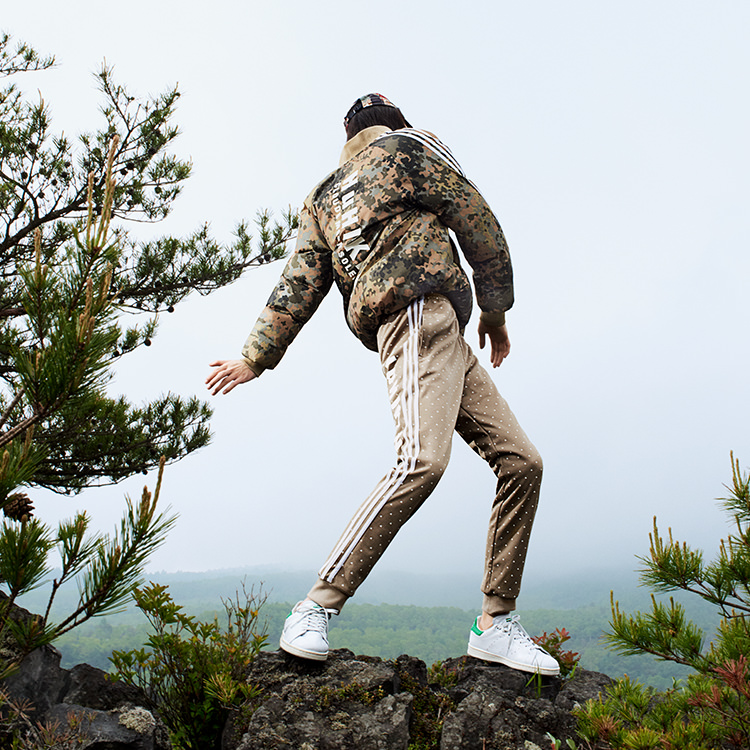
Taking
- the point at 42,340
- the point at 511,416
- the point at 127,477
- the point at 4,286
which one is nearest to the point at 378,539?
the point at 511,416

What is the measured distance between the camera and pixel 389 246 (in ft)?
6.34

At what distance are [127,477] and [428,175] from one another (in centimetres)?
317

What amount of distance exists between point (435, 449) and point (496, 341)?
0.78 m

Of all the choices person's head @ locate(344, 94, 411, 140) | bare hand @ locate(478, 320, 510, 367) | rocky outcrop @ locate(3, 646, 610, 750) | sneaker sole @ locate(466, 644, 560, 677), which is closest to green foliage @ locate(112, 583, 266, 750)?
rocky outcrop @ locate(3, 646, 610, 750)

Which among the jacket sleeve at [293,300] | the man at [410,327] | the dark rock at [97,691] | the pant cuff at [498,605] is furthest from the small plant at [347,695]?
the jacket sleeve at [293,300]

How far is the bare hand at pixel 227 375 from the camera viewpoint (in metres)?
2.09

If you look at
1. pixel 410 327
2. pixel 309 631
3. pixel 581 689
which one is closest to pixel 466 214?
pixel 410 327

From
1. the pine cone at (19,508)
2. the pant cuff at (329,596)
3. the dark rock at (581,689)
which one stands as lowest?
the dark rock at (581,689)

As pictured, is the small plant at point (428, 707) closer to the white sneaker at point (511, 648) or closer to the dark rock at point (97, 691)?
the white sneaker at point (511, 648)

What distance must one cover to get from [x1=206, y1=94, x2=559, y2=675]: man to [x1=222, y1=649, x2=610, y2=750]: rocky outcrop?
0.10m

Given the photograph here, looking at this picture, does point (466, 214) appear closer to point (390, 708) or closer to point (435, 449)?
point (435, 449)

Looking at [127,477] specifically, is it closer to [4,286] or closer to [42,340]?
[4,286]

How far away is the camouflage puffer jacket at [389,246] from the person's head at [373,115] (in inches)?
2.6

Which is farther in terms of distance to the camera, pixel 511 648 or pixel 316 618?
pixel 511 648
